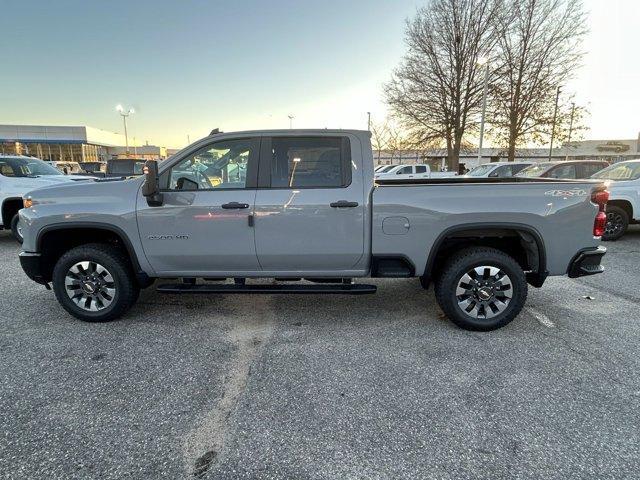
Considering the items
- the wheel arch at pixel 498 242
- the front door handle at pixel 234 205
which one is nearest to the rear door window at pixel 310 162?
the front door handle at pixel 234 205

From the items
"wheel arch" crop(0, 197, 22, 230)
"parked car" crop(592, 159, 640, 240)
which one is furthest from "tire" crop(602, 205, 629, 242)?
"wheel arch" crop(0, 197, 22, 230)

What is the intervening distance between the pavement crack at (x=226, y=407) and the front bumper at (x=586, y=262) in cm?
314

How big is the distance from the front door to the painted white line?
3.18m

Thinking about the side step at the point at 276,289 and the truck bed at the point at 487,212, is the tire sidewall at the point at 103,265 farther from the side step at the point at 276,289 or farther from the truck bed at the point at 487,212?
the truck bed at the point at 487,212

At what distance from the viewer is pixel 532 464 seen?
2123 millimetres

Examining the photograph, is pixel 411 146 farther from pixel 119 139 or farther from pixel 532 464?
pixel 119 139

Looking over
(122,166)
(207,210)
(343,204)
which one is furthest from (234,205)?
(122,166)

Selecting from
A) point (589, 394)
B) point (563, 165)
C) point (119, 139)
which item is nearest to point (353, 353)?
point (589, 394)

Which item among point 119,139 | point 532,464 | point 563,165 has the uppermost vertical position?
point 119,139

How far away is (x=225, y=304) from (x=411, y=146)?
83.3ft

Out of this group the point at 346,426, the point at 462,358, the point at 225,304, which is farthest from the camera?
the point at 225,304

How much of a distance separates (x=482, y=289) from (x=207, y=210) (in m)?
2.88

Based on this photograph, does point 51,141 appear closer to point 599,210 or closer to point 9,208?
point 9,208

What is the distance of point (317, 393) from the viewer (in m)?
2.80
